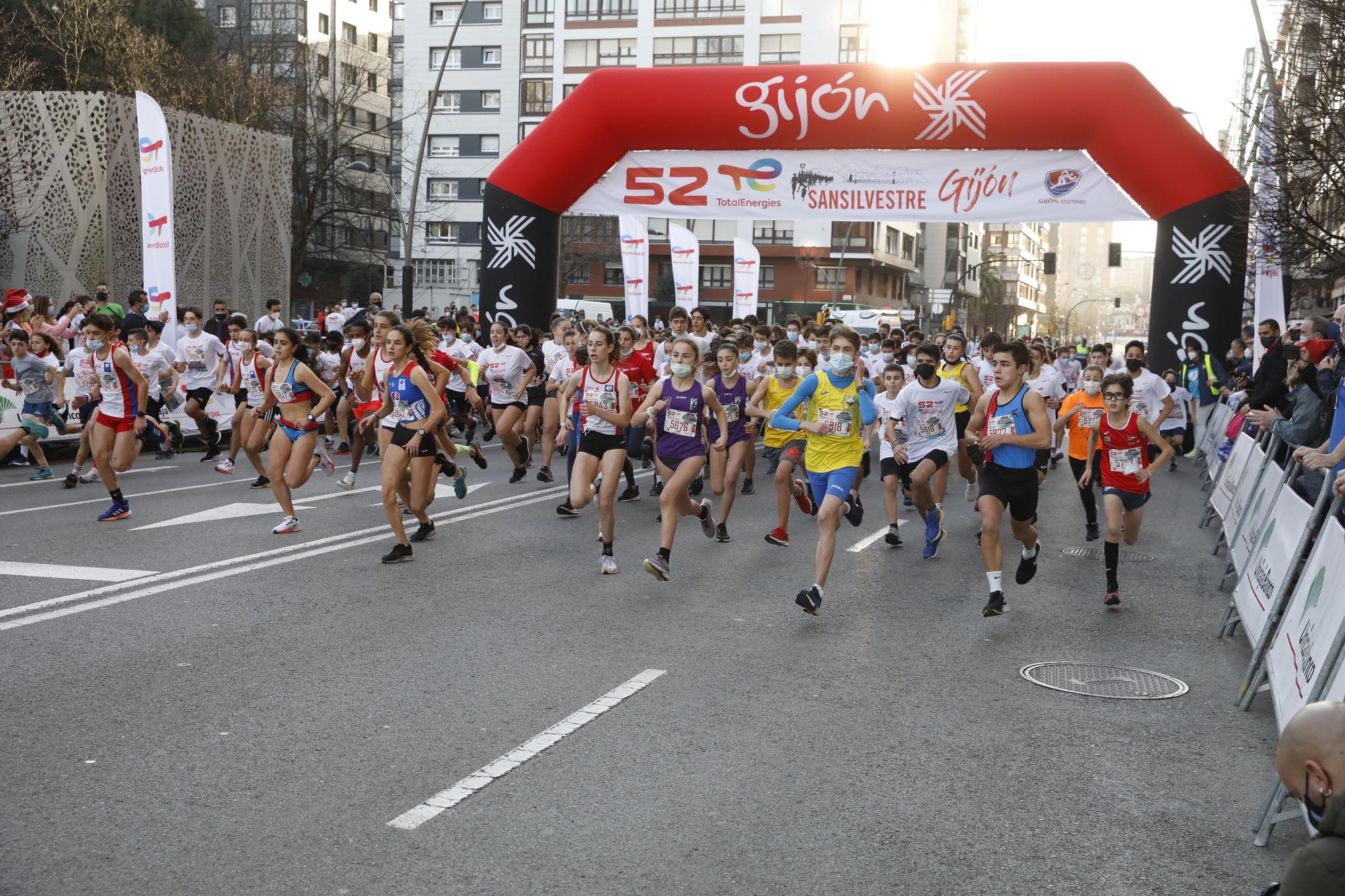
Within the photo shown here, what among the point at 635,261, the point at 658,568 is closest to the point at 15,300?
the point at 635,261

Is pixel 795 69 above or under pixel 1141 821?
above

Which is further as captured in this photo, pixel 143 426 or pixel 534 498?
pixel 534 498

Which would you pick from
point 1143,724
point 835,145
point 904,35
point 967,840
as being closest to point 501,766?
point 967,840

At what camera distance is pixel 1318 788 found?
2.34m

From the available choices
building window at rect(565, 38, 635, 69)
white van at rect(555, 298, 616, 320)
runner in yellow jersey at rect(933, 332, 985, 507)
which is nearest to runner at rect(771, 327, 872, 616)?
runner in yellow jersey at rect(933, 332, 985, 507)

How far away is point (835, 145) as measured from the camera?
19.4m

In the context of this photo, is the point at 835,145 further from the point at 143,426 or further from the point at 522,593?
the point at 522,593

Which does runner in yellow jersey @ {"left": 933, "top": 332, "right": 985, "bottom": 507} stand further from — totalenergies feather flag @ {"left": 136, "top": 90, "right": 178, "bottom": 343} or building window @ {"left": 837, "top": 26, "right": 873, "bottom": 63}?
building window @ {"left": 837, "top": 26, "right": 873, "bottom": 63}

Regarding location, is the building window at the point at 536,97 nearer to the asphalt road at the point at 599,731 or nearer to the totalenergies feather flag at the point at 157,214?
the totalenergies feather flag at the point at 157,214

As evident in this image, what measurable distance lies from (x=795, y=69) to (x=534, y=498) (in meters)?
9.27

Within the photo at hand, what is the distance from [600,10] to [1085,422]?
72660mm

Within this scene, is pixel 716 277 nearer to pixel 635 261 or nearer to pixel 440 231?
pixel 440 231

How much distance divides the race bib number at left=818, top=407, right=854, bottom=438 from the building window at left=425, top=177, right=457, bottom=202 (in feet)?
242

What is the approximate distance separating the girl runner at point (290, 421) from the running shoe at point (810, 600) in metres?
4.82
